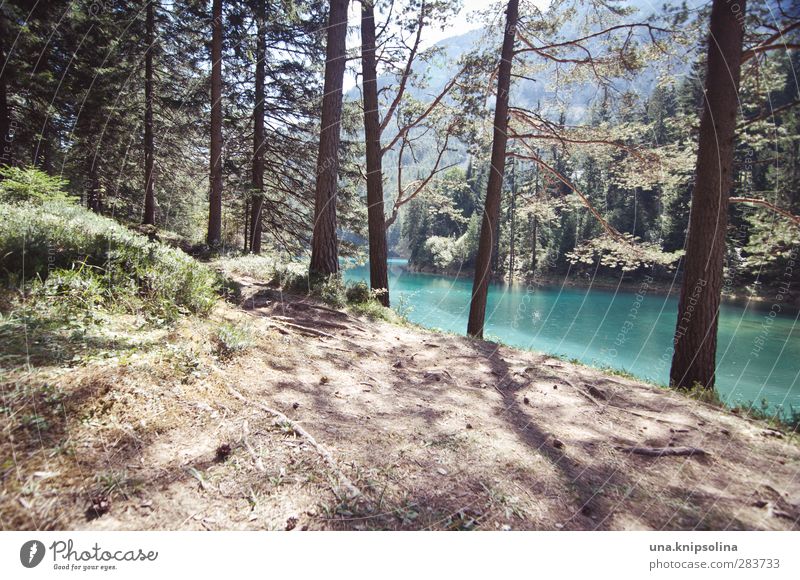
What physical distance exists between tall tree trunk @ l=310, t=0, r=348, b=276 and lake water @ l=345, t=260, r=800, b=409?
2253 millimetres

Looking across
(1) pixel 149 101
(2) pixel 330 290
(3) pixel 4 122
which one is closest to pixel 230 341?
(2) pixel 330 290

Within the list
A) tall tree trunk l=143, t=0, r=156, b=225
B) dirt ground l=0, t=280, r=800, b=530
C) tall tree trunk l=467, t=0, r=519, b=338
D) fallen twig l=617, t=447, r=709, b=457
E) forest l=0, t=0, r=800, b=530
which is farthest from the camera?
tall tree trunk l=143, t=0, r=156, b=225

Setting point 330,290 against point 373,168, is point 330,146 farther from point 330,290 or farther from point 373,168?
point 330,290

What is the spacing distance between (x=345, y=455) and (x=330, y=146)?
7.01m

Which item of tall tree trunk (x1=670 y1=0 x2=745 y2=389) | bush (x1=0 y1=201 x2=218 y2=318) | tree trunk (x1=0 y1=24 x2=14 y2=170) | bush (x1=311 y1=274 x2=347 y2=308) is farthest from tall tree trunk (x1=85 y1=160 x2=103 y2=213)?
tall tree trunk (x1=670 y1=0 x2=745 y2=389)

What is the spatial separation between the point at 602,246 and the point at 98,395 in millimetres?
8244

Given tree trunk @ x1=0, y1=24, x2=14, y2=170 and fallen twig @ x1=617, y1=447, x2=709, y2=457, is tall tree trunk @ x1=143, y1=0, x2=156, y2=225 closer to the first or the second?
tree trunk @ x1=0, y1=24, x2=14, y2=170

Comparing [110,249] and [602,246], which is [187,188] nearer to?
[110,249]

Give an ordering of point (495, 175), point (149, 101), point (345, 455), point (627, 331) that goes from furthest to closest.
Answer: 1. point (627, 331)
2. point (149, 101)
3. point (495, 175)
4. point (345, 455)

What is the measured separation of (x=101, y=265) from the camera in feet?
14.0

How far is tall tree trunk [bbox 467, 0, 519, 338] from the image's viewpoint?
813cm

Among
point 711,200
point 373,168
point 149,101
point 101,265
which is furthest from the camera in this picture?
point 149,101

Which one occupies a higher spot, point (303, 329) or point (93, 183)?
point (93, 183)

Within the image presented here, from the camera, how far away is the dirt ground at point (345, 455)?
1861 mm
